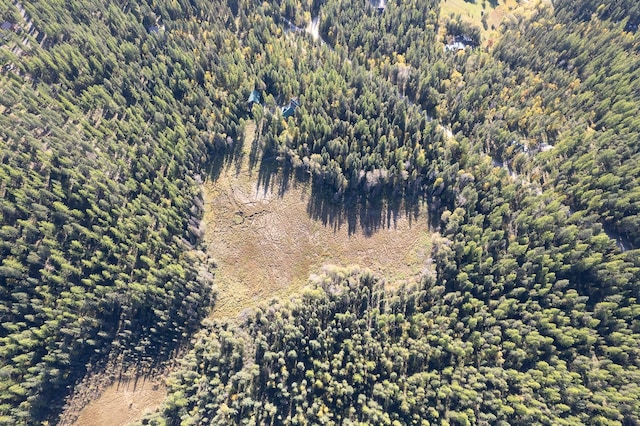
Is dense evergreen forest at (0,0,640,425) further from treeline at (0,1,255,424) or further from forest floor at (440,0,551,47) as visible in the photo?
forest floor at (440,0,551,47)

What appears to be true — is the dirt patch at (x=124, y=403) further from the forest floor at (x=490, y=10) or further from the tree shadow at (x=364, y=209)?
the forest floor at (x=490, y=10)

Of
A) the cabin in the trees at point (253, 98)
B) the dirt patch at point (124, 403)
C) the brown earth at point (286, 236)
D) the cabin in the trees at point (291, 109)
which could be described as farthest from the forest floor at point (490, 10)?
the dirt patch at point (124, 403)

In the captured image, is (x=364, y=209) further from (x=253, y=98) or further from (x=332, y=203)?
(x=253, y=98)

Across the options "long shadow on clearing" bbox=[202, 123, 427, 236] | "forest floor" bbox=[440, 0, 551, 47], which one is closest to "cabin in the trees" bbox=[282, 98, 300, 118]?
"long shadow on clearing" bbox=[202, 123, 427, 236]

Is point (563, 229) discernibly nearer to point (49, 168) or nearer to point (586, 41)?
point (586, 41)

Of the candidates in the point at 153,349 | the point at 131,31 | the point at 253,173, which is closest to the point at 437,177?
the point at 253,173

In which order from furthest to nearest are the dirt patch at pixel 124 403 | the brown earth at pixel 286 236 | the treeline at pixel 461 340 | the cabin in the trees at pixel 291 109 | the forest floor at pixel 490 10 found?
the forest floor at pixel 490 10 → the cabin in the trees at pixel 291 109 → the brown earth at pixel 286 236 → the dirt patch at pixel 124 403 → the treeline at pixel 461 340

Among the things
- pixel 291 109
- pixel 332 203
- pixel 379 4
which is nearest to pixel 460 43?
pixel 379 4
